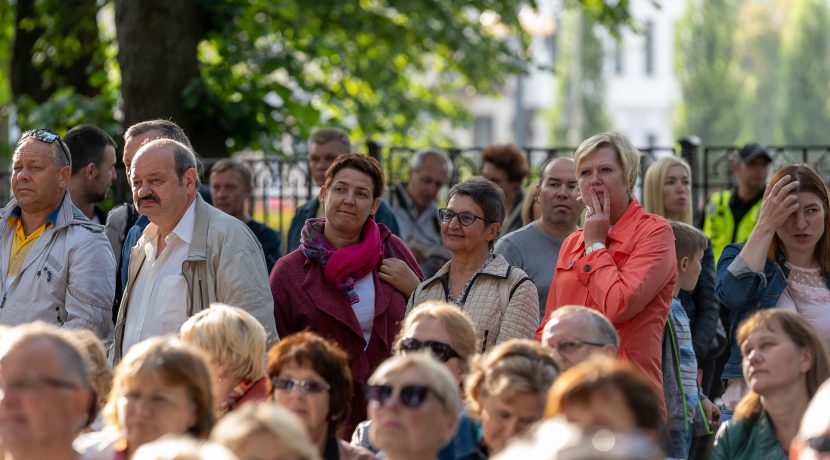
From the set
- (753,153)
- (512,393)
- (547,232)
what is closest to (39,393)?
(512,393)

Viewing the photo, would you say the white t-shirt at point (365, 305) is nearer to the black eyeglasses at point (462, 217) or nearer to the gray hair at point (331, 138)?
the black eyeglasses at point (462, 217)

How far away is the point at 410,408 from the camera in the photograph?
16.0ft

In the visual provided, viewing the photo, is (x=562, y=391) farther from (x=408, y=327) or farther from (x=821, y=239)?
(x=821, y=239)

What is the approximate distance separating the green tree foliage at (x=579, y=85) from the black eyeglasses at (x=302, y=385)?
160 ft

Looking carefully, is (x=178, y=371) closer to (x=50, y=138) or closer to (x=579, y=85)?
(x=50, y=138)

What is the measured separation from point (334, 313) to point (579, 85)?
49512 mm

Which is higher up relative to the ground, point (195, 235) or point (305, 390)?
point (195, 235)

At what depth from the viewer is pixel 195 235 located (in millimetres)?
6781

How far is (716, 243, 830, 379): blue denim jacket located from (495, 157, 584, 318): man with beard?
1011mm

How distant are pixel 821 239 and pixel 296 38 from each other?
359 inches

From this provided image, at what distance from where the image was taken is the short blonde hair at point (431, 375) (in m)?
4.90

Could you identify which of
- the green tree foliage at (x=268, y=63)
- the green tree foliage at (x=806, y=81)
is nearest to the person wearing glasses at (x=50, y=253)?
the green tree foliage at (x=268, y=63)

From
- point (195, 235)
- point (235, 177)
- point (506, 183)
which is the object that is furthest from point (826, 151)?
point (195, 235)

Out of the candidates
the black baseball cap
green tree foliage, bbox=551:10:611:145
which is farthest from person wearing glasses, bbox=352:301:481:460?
green tree foliage, bbox=551:10:611:145
